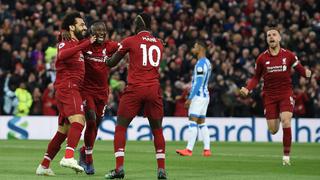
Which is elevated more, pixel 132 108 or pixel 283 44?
pixel 283 44

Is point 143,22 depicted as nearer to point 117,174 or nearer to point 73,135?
point 73,135

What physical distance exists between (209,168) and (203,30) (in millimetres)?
17449

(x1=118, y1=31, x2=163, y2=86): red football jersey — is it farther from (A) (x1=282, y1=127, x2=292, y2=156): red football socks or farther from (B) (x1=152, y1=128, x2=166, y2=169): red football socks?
(A) (x1=282, y1=127, x2=292, y2=156): red football socks

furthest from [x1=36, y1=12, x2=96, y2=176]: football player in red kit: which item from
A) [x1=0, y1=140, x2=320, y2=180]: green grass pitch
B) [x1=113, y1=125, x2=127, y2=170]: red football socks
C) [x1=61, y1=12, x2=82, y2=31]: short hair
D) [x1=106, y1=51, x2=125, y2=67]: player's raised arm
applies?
[x1=113, y1=125, x2=127, y2=170]: red football socks

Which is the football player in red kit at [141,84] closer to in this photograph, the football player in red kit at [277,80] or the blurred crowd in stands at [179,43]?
the football player in red kit at [277,80]

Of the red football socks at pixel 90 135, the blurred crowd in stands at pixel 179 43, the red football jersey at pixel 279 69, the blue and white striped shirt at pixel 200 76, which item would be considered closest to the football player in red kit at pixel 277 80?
the red football jersey at pixel 279 69

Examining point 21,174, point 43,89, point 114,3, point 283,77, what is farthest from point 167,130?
point 21,174

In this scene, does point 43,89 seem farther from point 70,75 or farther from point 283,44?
point 70,75

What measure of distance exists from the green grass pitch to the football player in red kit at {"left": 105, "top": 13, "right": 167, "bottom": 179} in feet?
2.31

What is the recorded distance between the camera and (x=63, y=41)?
1346cm

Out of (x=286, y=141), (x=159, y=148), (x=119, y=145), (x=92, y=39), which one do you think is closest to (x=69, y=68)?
(x=92, y=39)

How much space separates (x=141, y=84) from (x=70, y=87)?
1.21 metres

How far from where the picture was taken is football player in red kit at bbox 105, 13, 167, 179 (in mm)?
12977

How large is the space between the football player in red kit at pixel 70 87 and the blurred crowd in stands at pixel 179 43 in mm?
14784
